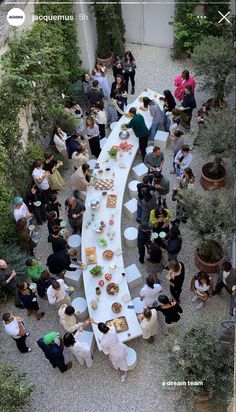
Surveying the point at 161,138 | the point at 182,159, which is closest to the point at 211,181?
the point at 182,159

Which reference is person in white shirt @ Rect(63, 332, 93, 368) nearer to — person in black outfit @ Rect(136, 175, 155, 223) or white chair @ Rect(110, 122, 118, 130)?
person in black outfit @ Rect(136, 175, 155, 223)

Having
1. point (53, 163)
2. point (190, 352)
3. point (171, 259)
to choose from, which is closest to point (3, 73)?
point (53, 163)

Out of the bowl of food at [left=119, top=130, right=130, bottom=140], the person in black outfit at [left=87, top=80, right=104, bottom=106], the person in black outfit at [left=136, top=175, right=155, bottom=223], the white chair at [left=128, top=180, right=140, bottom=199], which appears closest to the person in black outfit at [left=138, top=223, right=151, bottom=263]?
the person in black outfit at [left=136, top=175, right=155, bottom=223]

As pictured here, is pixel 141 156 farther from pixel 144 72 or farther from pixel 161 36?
pixel 161 36

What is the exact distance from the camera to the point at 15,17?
12.0 m

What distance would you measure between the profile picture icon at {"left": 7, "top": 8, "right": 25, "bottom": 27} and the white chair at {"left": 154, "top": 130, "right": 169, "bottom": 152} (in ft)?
15.4

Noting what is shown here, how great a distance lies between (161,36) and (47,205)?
8642 mm

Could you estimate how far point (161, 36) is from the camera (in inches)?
656

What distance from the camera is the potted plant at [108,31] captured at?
15141 millimetres

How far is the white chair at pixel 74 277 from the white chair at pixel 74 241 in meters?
0.77

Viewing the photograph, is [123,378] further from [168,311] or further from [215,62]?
[215,62]

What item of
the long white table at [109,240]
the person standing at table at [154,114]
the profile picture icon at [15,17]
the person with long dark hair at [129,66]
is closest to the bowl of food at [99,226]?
the long white table at [109,240]

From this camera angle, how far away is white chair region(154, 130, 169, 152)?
43.0ft

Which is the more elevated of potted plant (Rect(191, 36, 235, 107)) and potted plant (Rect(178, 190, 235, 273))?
potted plant (Rect(191, 36, 235, 107))
